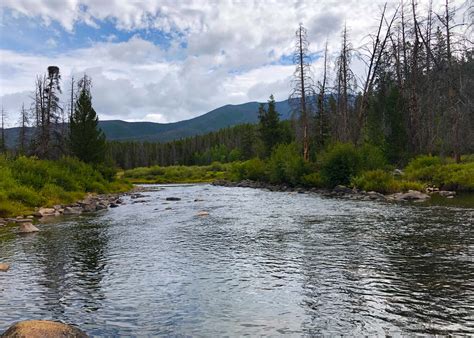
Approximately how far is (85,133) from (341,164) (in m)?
30.9

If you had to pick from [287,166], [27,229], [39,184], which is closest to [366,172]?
[287,166]

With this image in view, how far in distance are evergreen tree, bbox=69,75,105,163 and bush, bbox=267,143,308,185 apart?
21.6m

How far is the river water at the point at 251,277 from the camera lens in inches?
309

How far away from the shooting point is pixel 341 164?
38.2m

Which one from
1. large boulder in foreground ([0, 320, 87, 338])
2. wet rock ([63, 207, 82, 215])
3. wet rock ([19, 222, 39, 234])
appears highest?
large boulder in foreground ([0, 320, 87, 338])

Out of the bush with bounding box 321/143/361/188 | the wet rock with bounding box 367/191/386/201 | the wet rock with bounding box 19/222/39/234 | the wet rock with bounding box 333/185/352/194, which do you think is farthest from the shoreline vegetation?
the wet rock with bounding box 19/222/39/234

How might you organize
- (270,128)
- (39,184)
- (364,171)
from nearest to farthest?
1. (39,184)
2. (364,171)
3. (270,128)

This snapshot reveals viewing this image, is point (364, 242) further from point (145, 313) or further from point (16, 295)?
point (16, 295)

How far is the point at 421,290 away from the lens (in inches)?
366

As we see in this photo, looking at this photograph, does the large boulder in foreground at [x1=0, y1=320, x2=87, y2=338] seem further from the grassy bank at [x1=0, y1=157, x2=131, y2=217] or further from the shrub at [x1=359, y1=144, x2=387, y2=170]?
the shrub at [x1=359, y1=144, x2=387, y2=170]

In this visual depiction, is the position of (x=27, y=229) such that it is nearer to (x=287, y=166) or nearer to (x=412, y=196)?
(x=412, y=196)

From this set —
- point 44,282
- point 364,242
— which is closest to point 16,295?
point 44,282

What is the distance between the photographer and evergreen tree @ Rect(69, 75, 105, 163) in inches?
1973

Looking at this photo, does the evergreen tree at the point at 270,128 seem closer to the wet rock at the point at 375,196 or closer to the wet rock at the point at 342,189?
the wet rock at the point at 342,189
